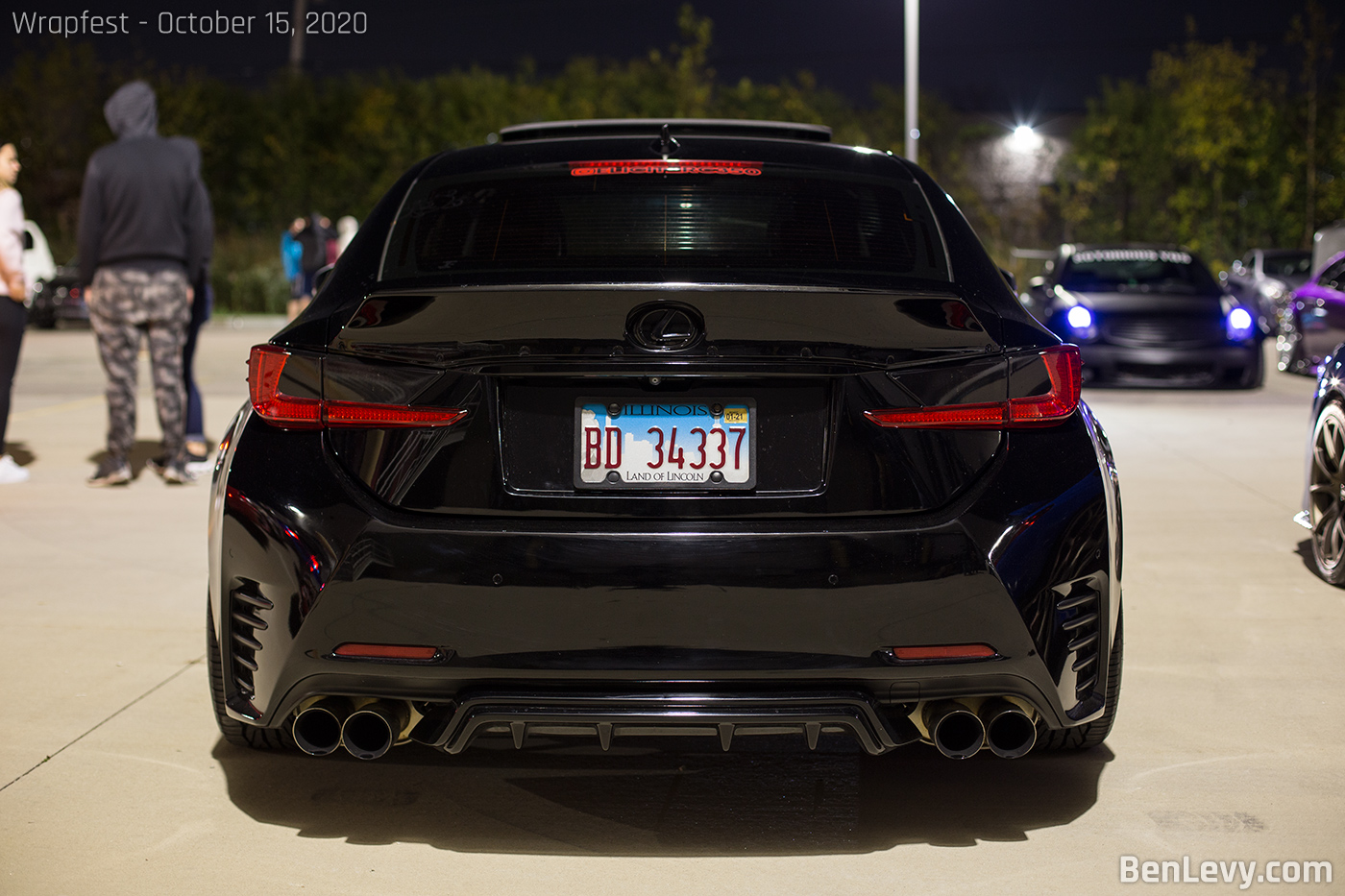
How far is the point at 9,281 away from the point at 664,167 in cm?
602

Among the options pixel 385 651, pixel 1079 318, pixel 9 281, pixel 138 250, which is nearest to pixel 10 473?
pixel 9 281

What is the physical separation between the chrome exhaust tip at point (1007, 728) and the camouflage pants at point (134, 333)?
20.6ft

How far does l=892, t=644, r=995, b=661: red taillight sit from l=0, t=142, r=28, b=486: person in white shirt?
6948 mm

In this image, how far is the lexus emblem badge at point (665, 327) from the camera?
2.99 m

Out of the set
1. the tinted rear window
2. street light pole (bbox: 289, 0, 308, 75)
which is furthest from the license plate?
street light pole (bbox: 289, 0, 308, 75)

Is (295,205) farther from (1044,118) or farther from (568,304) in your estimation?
(568,304)

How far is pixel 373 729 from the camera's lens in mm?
3117

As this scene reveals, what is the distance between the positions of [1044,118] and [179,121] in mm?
40944

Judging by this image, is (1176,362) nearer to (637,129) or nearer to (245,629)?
(637,129)

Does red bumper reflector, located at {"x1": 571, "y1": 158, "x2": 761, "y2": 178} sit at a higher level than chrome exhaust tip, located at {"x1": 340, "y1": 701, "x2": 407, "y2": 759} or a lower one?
higher

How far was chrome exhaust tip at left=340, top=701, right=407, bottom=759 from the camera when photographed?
3090mm

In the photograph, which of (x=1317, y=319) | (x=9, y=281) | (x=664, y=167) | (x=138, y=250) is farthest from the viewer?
(x=1317, y=319)

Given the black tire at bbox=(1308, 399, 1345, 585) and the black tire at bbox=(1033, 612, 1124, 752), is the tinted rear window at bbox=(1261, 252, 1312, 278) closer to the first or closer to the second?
the black tire at bbox=(1308, 399, 1345, 585)

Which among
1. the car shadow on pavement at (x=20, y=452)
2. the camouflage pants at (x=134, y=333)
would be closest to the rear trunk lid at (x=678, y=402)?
the camouflage pants at (x=134, y=333)
